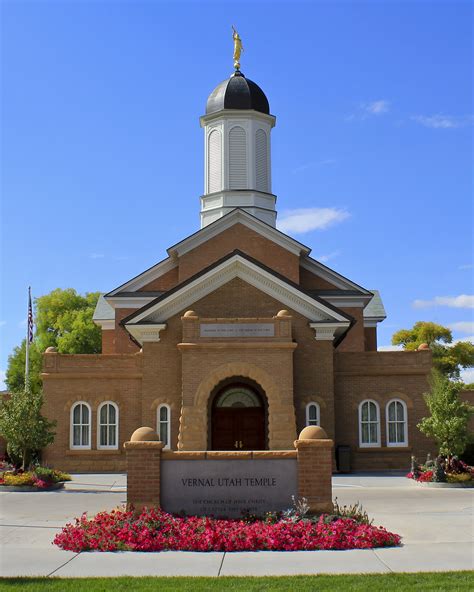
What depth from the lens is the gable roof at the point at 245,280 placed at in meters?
28.8

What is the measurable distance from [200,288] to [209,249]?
617 cm

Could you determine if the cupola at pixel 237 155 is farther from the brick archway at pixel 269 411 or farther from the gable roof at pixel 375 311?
the brick archway at pixel 269 411

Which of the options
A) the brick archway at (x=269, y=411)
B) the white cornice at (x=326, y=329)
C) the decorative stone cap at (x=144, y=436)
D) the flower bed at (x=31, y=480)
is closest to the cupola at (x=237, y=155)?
the white cornice at (x=326, y=329)

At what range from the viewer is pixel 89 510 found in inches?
Result: 723

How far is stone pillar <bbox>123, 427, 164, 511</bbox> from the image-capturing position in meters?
14.8

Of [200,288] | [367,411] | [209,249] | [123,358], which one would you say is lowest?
[367,411]

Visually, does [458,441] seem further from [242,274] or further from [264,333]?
[242,274]

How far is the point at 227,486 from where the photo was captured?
15.0 meters

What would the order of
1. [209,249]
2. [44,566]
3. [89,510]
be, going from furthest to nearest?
[209,249], [89,510], [44,566]

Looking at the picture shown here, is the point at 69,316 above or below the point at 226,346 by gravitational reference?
above

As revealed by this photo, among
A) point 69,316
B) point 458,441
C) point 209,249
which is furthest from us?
point 69,316

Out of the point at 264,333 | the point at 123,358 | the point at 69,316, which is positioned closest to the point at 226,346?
the point at 264,333

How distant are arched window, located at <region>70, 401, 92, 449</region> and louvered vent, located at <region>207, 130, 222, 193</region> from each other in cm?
1275

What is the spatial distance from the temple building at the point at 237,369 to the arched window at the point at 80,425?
0.13ft
